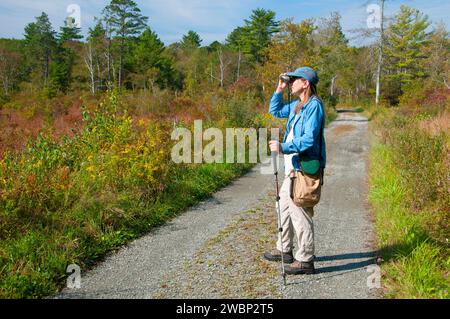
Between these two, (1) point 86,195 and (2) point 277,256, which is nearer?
(2) point 277,256

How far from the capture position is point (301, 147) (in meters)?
3.39

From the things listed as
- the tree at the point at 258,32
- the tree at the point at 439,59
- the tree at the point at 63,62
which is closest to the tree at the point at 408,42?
the tree at the point at 439,59

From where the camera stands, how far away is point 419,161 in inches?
261

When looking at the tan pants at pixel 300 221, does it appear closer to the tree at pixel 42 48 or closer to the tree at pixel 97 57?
the tree at pixel 97 57

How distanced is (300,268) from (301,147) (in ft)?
4.22

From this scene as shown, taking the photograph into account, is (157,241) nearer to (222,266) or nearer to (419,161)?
(222,266)

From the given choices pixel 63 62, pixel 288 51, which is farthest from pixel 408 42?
pixel 63 62

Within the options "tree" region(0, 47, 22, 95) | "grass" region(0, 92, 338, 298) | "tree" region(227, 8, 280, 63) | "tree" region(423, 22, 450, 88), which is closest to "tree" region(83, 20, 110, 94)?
"tree" region(0, 47, 22, 95)

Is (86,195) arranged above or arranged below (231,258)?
above

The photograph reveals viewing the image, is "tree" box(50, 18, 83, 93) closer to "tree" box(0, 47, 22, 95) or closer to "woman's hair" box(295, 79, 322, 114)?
"tree" box(0, 47, 22, 95)

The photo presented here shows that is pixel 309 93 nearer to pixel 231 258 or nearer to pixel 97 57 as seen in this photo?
pixel 231 258

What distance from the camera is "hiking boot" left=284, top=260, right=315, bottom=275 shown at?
3.79 m

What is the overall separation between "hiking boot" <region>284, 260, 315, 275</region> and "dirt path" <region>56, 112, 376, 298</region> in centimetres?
6
